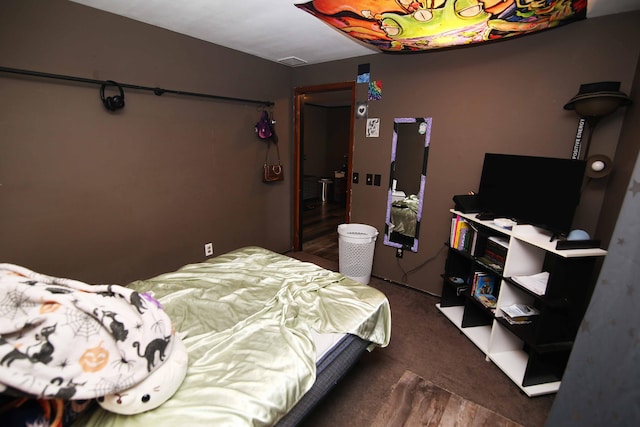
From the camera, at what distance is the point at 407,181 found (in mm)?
2908

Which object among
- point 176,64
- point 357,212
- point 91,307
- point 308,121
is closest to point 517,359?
point 357,212

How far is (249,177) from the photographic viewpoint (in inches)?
131

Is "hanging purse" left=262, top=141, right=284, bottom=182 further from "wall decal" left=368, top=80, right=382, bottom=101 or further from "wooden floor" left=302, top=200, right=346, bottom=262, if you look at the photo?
"wall decal" left=368, top=80, right=382, bottom=101

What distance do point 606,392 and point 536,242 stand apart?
1132mm

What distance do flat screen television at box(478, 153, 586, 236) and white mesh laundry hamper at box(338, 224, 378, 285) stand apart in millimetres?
1068

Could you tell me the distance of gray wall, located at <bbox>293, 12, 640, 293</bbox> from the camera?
188 centimetres

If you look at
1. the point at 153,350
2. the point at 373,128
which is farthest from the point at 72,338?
the point at 373,128

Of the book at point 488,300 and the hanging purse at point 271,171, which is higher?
the hanging purse at point 271,171

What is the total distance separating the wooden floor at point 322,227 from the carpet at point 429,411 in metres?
2.54

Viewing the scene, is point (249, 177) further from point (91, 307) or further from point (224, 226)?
point (91, 307)

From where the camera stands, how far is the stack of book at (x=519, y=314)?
1884 mm

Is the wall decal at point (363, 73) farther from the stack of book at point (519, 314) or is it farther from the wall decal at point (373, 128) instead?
the stack of book at point (519, 314)

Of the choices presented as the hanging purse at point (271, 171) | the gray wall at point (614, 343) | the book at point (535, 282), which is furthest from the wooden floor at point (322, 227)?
the gray wall at point (614, 343)

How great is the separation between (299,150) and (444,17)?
7.10 feet
